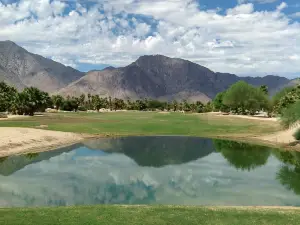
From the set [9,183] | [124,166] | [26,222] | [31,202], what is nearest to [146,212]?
[26,222]

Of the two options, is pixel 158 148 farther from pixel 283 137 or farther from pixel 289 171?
pixel 283 137

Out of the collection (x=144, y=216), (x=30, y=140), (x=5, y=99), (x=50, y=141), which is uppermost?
(x=5, y=99)

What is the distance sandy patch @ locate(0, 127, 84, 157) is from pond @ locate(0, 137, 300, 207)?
11.7 ft

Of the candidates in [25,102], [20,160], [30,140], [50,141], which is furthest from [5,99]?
[20,160]

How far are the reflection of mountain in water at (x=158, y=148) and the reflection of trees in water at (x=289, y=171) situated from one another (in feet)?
51.7

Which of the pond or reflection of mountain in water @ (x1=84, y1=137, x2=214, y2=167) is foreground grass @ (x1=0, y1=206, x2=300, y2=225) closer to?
the pond

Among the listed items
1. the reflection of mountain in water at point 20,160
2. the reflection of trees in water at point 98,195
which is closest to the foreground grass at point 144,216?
the reflection of trees in water at point 98,195

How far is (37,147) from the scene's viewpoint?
73.4m

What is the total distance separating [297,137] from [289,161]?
902 inches

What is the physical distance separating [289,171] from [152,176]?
21983 mm

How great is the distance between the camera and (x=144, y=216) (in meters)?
26.2

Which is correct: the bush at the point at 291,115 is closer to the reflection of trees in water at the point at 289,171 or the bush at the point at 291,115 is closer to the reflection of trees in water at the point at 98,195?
the reflection of trees in water at the point at 289,171

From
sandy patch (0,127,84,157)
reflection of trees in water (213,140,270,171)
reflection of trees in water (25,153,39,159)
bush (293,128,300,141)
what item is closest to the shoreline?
sandy patch (0,127,84,157)

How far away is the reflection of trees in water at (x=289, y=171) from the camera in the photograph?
45438 millimetres
